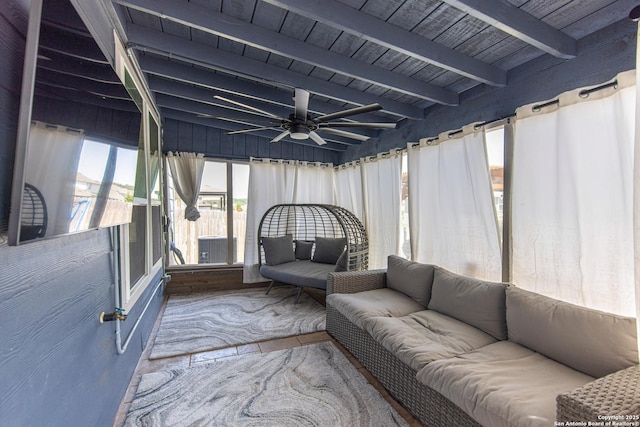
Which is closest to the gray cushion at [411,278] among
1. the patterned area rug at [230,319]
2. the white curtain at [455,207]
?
the white curtain at [455,207]

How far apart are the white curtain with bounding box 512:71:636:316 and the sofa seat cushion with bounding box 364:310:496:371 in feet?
2.02

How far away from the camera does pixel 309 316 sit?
3367 millimetres

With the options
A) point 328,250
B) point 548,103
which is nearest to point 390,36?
point 548,103

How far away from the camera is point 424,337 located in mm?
1922

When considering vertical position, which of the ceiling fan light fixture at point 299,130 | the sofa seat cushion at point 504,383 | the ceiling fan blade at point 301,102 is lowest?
the sofa seat cushion at point 504,383

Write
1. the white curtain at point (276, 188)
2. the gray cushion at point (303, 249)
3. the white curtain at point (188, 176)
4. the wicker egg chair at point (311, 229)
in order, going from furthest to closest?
the gray cushion at point (303, 249) < the white curtain at point (276, 188) < the white curtain at point (188, 176) < the wicker egg chair at point (311, 229)

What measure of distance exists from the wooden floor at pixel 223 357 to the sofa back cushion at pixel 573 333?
36.3 inches

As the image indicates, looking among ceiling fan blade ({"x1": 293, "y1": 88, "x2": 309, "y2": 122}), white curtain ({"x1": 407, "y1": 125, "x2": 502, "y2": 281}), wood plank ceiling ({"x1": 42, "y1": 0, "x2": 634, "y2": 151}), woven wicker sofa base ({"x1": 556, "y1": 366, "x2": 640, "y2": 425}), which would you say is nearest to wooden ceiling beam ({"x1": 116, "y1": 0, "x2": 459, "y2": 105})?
wood plank ceiling ({"x1": 42, "y1": 0, "x2": 634, "y2": 151})

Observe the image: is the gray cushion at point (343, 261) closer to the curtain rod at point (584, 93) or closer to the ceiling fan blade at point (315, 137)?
the ceiling fan blade at point (315, 137)

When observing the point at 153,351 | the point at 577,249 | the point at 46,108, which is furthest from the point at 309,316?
the point at 46,108

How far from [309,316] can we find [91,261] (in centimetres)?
245

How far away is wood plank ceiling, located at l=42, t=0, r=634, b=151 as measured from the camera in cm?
163

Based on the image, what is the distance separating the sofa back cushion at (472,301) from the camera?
197 centimetres

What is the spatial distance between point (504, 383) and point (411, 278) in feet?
4.45
